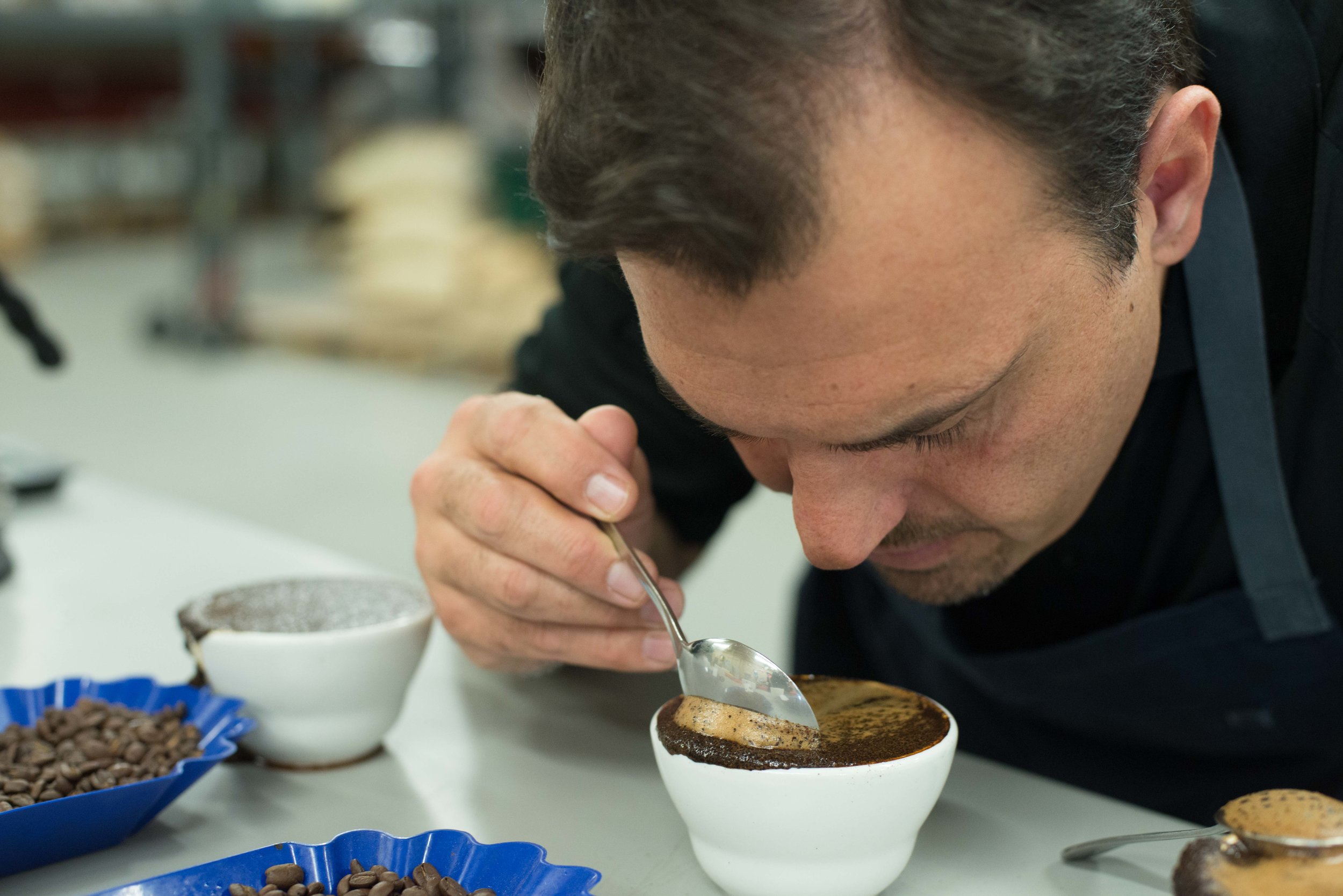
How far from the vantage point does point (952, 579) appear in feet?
2.89

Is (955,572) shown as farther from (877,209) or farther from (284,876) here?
(284,876)

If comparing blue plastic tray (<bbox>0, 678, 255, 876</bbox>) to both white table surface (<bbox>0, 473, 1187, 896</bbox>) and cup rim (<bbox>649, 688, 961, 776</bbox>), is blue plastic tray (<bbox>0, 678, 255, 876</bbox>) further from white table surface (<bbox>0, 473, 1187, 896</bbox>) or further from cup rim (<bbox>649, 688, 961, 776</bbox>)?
cup rim (<bbox>649, 688, 961, 776</bbox>)

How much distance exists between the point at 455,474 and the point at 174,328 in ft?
13.3

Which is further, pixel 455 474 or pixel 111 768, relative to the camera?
pixel 455 474

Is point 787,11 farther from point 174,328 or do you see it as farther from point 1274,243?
point 174,328

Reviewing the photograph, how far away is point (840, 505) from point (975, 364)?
0.13m

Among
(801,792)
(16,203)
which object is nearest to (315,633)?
(801,792)

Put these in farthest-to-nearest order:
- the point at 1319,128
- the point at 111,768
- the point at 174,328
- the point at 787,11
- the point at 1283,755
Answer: the point at 174,328
the point at 1283,755
the point at 1319,128
the point at 111,768
the point at 787,11

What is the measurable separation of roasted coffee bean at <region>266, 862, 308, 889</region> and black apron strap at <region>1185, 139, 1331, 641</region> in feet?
2.29

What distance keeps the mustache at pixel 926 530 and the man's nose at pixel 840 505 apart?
6 cm

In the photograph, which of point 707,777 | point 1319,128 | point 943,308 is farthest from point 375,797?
point 1319,128

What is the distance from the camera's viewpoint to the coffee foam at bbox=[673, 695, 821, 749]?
2.23ft

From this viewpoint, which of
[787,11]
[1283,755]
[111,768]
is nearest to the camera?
[787,11]

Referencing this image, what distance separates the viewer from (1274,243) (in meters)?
0.93
